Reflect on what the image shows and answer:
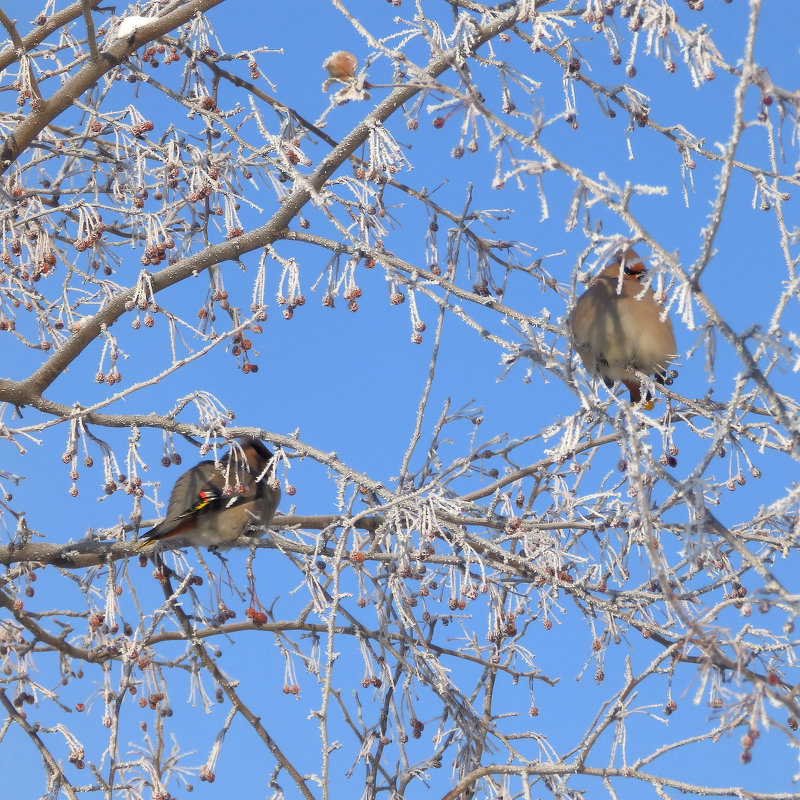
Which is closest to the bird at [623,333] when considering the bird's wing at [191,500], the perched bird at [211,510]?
the perched bird at [211,510]

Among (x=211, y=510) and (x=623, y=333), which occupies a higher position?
(x=623, y=333)

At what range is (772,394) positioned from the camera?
2.74 m

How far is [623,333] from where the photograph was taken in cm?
505

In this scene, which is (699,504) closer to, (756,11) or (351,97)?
(756,11)

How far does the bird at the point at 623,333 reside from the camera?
198 inches

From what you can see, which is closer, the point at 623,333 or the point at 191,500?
the point at 623,333

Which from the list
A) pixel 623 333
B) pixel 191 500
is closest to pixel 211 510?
pixel 191 500

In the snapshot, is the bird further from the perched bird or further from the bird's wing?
the bird's wing

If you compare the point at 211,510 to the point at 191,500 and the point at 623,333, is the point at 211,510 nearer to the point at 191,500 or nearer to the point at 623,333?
the point at 191,500

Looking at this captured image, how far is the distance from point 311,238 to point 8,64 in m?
1.98

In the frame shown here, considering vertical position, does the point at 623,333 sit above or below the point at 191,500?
above

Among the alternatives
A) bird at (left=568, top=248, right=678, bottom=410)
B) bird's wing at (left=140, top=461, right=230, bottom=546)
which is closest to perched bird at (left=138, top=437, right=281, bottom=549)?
bird's wing at (left=140, top=461, right=230, bottom=546)

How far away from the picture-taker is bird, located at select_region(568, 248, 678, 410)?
5039 millimetres

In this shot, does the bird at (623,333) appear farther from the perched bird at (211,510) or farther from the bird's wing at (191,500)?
the bird's wing at (191,500)
